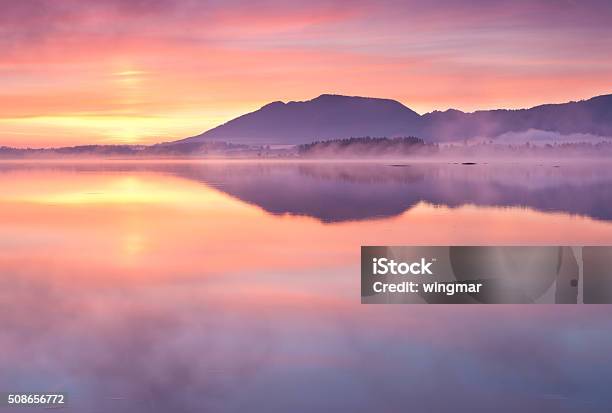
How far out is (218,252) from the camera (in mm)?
24562

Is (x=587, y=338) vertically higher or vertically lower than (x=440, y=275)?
lower

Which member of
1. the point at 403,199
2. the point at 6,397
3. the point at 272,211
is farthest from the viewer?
the point at 403,199

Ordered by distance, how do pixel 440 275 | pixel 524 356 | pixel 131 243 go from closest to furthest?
pixel 524 356 → pixel 440 275 → pixel 131 243

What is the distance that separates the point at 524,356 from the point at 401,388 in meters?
2.89

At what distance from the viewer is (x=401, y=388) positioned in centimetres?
1217

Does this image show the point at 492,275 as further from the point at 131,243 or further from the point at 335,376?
the point at 131,243

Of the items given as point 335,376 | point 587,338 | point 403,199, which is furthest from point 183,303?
point 403,199

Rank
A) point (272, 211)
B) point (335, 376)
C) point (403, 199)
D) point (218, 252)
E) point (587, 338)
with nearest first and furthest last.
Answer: point (335, 376) → point (587, 338) → point (218, 252) → point (272, 211) → point (403, 199)

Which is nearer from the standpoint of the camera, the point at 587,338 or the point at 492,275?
the point at 587,338

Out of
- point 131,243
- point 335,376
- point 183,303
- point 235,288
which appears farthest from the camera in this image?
point 131,243

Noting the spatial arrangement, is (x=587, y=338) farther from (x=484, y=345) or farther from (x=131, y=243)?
(x=131, y=243)

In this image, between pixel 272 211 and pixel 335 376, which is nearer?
pixel 335 376

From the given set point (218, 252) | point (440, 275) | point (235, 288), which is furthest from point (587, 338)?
point (218, 252)

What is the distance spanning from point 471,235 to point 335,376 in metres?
17.7
